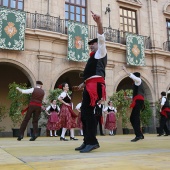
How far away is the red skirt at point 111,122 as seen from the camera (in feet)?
39.2

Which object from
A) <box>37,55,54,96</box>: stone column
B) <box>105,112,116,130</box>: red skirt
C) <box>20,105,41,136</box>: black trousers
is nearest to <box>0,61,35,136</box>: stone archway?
<box>37,55,54,96</box>: stone column

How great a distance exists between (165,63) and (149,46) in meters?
1.64

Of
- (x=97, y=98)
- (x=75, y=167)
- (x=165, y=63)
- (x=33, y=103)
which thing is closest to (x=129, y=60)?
(x=165, y=63)

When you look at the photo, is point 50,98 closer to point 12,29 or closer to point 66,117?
point 12,29

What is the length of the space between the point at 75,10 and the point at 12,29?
417 cm

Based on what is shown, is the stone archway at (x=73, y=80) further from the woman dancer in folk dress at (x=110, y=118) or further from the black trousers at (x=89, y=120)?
the black trousers at (x=89, y=120)

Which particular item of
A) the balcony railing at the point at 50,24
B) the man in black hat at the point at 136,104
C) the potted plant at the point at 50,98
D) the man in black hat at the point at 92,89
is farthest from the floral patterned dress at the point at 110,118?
the man in black hat at the point at 92,89

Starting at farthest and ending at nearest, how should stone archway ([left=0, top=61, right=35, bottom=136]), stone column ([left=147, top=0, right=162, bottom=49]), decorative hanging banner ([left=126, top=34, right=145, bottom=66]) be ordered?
stone column ([left=147, top=0, right=162, bottom=49]), decorative hanging banner ([left=126, top=34, right=145, bottom=66]), stone archway ([left=0, top=61, right=35, bottom=136])

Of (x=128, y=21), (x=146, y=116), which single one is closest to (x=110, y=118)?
(x=146, y=116)

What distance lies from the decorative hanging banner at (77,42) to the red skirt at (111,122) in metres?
3.07

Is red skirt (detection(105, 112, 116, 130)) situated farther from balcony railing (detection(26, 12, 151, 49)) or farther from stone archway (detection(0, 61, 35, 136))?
stone archway (detection(0, 61, 35, 136))

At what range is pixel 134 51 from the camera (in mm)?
14281

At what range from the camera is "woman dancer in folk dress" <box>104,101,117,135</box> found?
1195 centimetres

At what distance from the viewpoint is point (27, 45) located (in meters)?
11.6
